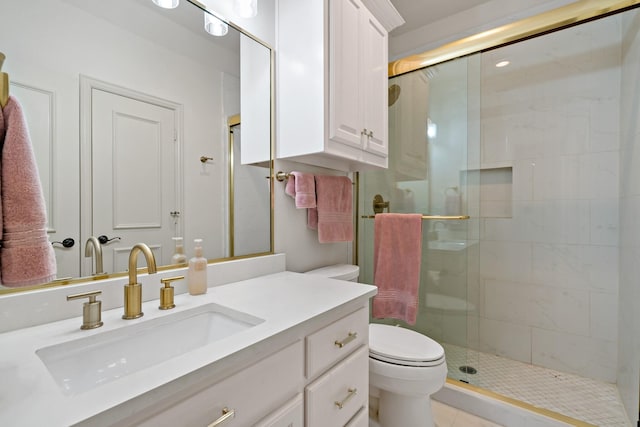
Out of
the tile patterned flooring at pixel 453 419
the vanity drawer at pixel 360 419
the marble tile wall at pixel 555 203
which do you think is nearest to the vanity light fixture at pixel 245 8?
the vanity drawer at pixel 360 419

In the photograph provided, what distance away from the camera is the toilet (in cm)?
128

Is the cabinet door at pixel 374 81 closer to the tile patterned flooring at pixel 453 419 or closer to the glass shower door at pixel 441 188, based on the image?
the glass shower door at pixel 441 188

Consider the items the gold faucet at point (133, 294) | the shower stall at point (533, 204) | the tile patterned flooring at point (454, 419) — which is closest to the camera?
the gold faucet at point (133, 294)

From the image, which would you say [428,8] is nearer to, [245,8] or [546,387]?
[245,8]

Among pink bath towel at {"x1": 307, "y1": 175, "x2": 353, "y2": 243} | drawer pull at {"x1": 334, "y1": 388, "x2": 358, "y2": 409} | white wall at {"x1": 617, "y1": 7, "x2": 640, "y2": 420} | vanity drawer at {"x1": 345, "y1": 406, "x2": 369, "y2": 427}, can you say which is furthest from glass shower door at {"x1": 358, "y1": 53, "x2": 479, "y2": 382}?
drawer pull at {"x1": 334, "y1": 388, "x2": 358, "y2": 409}

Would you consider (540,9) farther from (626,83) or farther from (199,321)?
(199,321)

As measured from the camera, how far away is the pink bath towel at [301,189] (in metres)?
1.43

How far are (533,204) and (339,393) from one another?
6.48 feet

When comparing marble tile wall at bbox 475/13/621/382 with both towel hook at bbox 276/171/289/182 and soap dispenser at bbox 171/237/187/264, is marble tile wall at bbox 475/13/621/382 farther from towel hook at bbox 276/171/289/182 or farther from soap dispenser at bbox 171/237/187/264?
soap dispenser at bbox 171/237/187/264

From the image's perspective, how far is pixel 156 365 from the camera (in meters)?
0.53

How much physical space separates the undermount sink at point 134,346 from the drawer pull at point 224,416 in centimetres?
22

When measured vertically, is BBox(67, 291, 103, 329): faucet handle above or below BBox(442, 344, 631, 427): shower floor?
above

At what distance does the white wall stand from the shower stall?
0.02 metres

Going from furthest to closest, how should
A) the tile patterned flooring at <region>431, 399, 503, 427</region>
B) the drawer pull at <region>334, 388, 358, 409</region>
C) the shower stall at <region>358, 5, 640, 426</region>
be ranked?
1. the shower stall at <region>358, 5, 640, 426</region>
2. the tile patterned flooring at <region>431, 399, 503, 427</region>
3. the drawer pull at <region>334, 388, 358, 409</region>
